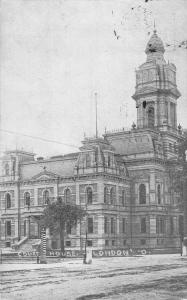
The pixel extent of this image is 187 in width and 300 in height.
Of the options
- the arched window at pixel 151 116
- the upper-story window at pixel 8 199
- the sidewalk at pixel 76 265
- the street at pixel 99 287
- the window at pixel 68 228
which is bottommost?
the sidewalk at pixel 76 265

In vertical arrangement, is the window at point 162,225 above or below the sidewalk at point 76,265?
above

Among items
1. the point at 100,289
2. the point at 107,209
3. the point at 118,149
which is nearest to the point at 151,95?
the point at 118,149

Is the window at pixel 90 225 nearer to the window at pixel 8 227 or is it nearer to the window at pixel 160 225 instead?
the window at pixel 160 225

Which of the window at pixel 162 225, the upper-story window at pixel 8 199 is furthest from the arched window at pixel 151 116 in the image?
Answer: the upper-story window at pixel 8 199

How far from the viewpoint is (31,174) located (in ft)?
217

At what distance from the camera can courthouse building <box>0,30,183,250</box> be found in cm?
5881

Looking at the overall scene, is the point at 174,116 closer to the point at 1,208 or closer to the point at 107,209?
the point at 107,209

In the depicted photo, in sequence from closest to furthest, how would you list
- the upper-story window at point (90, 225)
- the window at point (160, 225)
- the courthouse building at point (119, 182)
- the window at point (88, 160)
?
the upper-story window at point (90, 225)
the courthouse building at point (119, 182)
the window at point (88, 160)
the window at point (160, 225)

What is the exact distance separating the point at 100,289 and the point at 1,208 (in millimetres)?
47253

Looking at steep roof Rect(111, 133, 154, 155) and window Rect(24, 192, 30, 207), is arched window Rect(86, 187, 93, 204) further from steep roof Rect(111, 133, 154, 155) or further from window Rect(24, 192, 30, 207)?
window Rect(24, 192, 30, 207)

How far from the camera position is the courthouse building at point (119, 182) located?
58812 mm

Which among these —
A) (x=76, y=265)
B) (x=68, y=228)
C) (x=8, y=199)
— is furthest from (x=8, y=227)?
(x=76, y=265)

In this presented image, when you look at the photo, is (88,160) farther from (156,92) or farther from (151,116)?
(156,92)

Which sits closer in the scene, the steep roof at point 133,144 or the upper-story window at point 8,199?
the steep roof at point 133,144
